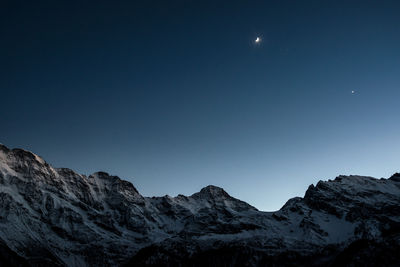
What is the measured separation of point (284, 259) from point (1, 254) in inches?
6108

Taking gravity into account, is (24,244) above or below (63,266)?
above

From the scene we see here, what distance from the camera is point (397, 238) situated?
17488cm

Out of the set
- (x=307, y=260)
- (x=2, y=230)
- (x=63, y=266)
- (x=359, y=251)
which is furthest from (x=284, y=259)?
(x=2, y=230)

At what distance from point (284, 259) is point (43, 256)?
14133 cm

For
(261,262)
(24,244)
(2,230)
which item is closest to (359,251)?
(261,262)

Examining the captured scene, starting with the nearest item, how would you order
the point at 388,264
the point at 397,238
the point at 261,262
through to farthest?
1. the point at 388,264
2. the point at 397,238
3. the point at 261,262

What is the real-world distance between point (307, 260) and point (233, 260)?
42884 mm

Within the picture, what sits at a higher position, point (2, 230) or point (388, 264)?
point (2, 230)

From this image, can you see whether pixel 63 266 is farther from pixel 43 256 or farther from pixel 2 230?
pixel 2 230

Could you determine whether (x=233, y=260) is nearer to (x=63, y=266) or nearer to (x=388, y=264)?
(x=388, y=264)

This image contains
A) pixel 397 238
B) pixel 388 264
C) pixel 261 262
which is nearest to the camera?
pixel 388 264

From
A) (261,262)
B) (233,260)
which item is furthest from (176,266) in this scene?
(261,262)

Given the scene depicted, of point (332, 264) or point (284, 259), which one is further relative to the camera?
point (284, 259)

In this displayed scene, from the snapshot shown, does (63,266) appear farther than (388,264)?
Yes
